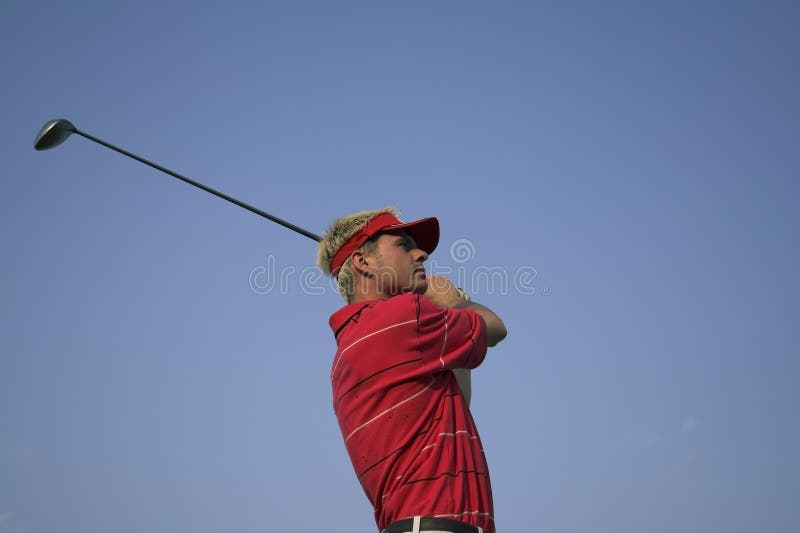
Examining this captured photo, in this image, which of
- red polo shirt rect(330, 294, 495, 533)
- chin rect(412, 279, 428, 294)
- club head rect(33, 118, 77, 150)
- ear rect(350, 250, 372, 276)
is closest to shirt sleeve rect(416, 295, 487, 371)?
red polo shirt rect(330, 294, 495, 533)

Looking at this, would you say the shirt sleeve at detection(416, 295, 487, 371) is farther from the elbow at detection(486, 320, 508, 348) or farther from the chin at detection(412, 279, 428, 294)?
the chin at detection(412, 279, 428, 294)

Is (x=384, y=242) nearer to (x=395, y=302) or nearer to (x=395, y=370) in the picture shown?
(x=395, y=302)

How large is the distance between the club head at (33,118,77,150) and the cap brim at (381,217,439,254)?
14.5 feet

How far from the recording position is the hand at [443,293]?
6.02 metres

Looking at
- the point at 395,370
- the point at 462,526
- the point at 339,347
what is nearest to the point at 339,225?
the point at 339,347

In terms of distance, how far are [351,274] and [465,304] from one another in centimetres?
79

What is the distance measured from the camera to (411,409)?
492cm

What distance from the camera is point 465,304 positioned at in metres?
5.93

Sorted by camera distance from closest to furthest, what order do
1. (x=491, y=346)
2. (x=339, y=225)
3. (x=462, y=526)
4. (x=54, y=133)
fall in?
(x=462, y=526) < (x=491, y=346) < (x=339, y=225) < (x=54, y=133)

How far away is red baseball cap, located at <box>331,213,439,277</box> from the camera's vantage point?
227 inches

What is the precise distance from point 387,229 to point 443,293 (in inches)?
25.8

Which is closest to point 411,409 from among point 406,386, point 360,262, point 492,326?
point 406,386

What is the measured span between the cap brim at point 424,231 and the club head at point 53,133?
4.42 metres

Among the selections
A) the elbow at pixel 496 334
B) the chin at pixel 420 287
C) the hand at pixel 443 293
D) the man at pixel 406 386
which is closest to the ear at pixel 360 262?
the man at pixel 406 386
